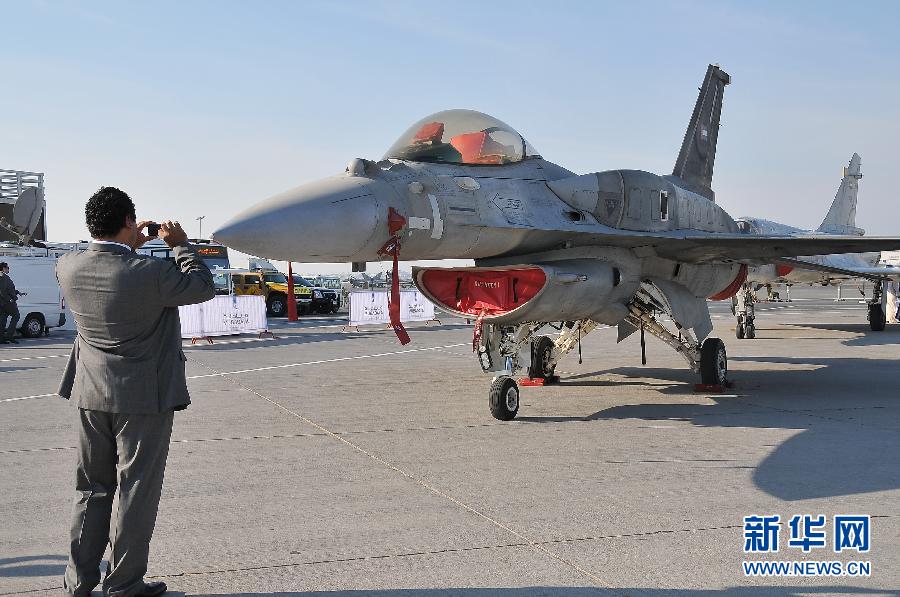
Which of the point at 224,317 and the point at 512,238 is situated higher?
the point at 512,238

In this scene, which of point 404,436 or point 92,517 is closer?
point 92,517

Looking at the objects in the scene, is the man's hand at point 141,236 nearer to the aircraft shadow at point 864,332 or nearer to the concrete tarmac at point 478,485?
the concrete tarmac at point 478,485

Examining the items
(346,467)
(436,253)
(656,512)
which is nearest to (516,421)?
(436,253)

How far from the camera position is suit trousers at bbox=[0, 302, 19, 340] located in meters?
20.0

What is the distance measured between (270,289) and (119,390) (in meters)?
31.1

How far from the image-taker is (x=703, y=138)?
45.3 ft

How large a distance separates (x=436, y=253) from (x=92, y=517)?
16.6 ft

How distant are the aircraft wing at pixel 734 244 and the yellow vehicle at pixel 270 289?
25.3 meters

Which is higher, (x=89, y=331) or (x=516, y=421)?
(x=89, y=331)

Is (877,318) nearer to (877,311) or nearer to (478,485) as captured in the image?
(877,311)

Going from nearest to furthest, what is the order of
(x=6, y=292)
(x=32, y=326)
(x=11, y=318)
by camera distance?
(x=6, y=292)
(x=11, y=318)
(x=32, y=326)

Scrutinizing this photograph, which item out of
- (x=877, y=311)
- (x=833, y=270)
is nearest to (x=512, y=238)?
(x=833, y=270)

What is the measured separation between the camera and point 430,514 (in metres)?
5.16

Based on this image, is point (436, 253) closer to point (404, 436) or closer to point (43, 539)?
point (404, 436)
